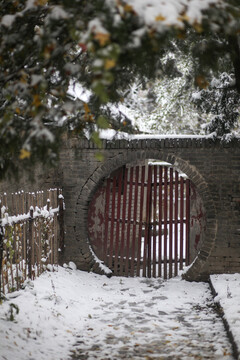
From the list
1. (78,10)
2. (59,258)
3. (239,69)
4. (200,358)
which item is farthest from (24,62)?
(59,258)

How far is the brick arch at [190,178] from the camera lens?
321 inches

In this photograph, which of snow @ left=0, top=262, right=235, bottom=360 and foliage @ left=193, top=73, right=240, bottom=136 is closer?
snow @ left=0, top=262, right=235, bottom=360

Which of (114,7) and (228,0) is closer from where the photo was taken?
(114,7)

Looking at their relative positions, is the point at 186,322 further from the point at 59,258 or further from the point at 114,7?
the point at 114,7

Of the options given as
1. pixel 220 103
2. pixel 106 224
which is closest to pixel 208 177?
pixel 220 103

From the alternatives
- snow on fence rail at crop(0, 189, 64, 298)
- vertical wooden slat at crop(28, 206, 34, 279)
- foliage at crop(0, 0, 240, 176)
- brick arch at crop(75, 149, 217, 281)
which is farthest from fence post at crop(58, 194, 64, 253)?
foliage at crop(0, 0, 240, 176)

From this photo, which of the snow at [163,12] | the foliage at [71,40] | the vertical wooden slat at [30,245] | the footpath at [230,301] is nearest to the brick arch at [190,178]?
the footpath at [230,301]

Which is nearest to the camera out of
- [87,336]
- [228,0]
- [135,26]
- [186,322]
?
[135,26]

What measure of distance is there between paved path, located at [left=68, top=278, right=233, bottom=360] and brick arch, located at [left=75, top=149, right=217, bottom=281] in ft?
1.50

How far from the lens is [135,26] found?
2.72 meters

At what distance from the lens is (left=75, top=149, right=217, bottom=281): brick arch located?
8.16 meters

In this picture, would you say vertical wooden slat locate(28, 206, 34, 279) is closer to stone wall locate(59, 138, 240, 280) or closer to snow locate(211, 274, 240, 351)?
stone wall locate(59, 138, 240, 280)

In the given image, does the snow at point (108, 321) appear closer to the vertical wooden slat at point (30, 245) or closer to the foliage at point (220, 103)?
the vertical wooden slat at point (30, 245)

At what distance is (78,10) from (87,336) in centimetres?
410
